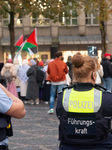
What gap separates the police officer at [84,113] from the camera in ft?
10.4

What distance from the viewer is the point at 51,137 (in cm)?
739

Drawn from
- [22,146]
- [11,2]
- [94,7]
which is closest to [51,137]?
[22,146]

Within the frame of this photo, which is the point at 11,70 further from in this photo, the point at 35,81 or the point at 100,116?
the point at 100,116

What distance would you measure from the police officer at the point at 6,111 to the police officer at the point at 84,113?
45cm

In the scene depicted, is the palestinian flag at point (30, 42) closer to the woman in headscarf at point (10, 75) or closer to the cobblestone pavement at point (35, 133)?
the woman in headscarf at point (10, 75)

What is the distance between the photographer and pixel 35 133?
310 inches

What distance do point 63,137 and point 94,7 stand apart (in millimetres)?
19841

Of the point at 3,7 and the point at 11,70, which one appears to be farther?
the point at 3,7

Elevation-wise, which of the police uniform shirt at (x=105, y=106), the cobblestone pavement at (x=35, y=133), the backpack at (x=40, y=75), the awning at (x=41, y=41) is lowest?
the cobblestone pavement at (x=35, y=133)

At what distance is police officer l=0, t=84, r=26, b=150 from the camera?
298cm

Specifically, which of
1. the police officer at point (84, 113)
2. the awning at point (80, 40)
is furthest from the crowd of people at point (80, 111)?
the awning at point (80, 40)

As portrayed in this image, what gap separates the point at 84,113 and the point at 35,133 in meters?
4.77

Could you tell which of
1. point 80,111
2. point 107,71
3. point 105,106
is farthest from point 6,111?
point 107,71

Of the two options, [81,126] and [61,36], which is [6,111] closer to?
[81,126]
